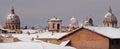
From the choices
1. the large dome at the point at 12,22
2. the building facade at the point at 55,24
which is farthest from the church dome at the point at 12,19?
the building facade at the point at 55,24

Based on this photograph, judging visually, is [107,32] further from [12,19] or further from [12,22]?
[12,19]

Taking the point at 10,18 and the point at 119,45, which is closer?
the point at 119,45

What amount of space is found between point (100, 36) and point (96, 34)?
2.07 feet

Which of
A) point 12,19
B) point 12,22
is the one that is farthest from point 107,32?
point 12,19

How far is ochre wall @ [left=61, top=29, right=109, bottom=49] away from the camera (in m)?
56.0

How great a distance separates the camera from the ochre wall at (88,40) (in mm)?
56000

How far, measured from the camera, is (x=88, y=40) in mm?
56375

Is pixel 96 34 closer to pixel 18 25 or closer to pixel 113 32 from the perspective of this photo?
pixel 113 32

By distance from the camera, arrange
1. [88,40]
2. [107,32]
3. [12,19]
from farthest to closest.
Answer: [12,19] → [107,32] → [88,40]

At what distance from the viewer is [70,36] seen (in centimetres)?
5706

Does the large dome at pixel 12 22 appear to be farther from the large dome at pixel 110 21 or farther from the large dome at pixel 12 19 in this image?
the large dome at pixel 110 21

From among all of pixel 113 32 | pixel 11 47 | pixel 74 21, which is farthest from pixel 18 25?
pixel 11 47

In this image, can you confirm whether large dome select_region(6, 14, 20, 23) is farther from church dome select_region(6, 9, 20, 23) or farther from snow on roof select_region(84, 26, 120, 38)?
snow on roof select_region(84, 26, 120, 38)

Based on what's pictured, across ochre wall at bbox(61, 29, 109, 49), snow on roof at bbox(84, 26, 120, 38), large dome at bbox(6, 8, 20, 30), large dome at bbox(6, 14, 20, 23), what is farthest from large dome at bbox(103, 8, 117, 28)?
ochre wall at bbox(61, 29, 109, 49)
